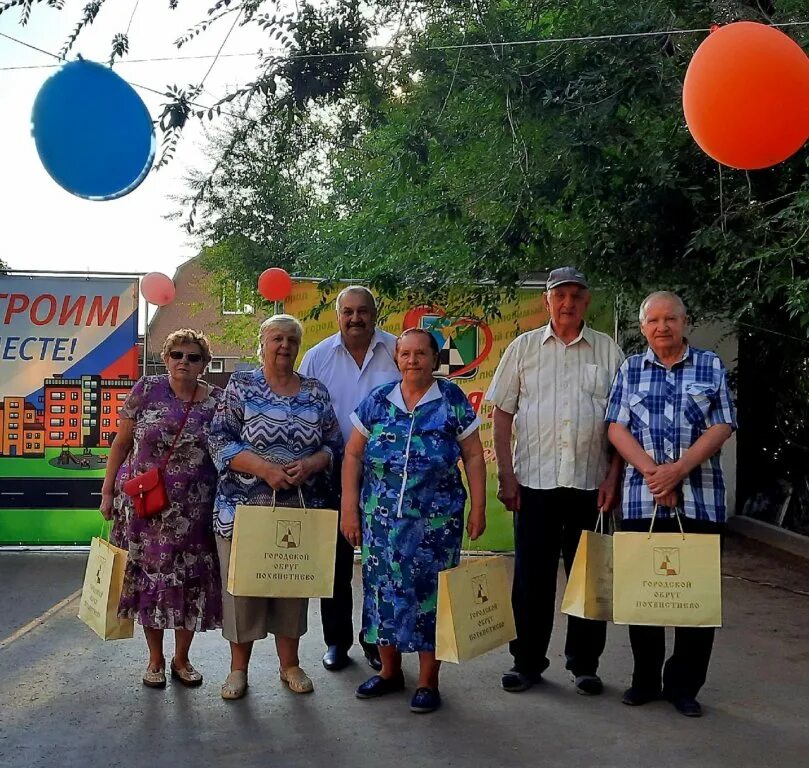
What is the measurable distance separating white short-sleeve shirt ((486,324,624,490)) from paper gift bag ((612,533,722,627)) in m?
0.45

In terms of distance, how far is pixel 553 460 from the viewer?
436cm

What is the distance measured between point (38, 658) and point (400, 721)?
2064mm

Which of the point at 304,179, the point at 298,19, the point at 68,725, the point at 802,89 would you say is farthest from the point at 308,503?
the point at 304,179

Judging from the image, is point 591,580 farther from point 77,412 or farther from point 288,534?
point 77,412

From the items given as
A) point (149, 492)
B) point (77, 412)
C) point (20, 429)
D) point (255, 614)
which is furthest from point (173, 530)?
point (20, 429)

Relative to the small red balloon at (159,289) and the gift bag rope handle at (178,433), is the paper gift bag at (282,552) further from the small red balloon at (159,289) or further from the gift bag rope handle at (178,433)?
the small red balloon at (159,289)

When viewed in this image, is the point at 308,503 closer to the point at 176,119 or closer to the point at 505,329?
the point at 176,119

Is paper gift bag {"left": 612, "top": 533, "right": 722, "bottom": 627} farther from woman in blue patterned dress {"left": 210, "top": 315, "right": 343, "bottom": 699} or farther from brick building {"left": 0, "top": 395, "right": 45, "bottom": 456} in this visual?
brick building {"left": 0, "top": 395, "right": 45, "bottom": 456}

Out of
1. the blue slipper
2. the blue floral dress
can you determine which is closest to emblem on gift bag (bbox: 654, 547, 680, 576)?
the blue floral dress

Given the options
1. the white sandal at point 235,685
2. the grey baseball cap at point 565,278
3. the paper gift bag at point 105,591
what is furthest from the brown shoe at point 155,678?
the grey baseball cap at point 565,278

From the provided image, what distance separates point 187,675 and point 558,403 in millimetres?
2111

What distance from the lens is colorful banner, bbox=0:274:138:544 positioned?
7672 mm

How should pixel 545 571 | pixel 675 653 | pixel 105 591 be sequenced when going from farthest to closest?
pixel 545 571
pixel 105 591
pixel 675 653

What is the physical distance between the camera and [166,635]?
5504mm
